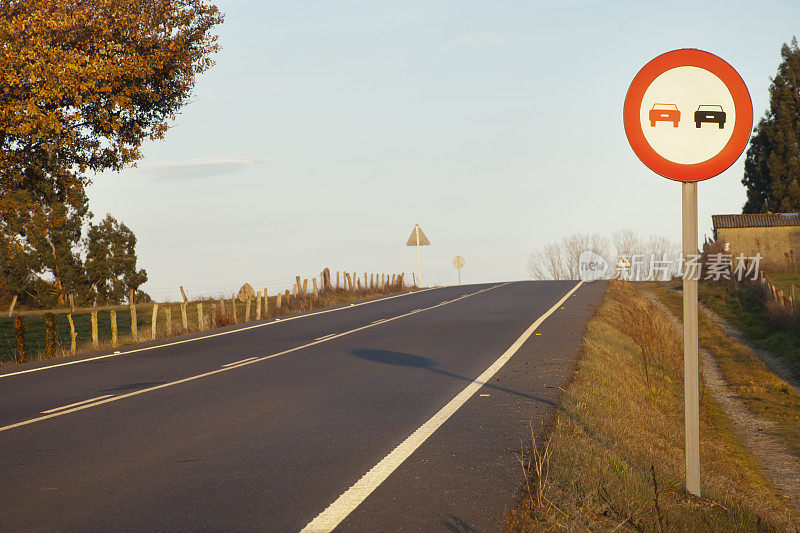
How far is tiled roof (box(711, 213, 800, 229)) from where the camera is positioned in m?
62.2

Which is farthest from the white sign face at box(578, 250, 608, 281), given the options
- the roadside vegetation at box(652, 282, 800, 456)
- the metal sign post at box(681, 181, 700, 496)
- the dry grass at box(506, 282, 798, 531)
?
the metal sign post at box(681, 181, 700, 496)

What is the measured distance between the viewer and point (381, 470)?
5.50 meters

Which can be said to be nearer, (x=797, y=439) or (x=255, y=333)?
(x=797, y=439)

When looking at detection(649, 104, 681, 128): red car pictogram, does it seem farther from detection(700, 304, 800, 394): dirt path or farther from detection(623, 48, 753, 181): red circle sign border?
detection(700, 304, 800, 394): dirt path

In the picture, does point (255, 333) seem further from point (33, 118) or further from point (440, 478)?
point (440, 478)

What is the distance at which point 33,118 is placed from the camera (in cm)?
1518

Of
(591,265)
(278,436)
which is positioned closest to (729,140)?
(278,436)

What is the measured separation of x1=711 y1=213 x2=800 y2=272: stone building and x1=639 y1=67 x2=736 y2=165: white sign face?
61.5 meters

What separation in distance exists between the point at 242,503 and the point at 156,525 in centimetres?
56

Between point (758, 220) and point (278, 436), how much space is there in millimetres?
65404

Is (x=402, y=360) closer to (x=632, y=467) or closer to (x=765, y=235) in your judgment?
(x=632, y=467)

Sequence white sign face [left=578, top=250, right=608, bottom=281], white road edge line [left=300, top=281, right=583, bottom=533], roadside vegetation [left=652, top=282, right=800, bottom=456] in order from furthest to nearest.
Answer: white sign face [left=578, top=250, right=608, bottom=281]
roadside vegetation [left=652, top=282, right=800, bottom=456]
white road edge line [left=300, top=281, right=583, bottom=533]

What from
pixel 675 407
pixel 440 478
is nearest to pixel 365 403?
pixel 440 478

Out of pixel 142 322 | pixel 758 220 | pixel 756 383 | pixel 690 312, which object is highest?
pixel 758 220
